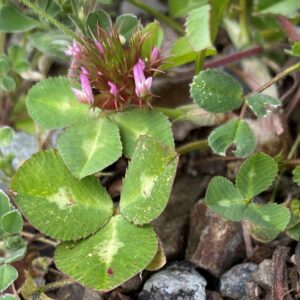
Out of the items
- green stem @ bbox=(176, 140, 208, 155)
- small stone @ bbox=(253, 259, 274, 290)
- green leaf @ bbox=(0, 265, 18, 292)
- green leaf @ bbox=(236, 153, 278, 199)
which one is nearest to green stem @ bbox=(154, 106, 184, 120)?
green stem @ bbox=(176, 140, 208, 155)

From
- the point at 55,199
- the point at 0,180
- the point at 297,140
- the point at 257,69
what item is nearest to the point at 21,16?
the point at 0,180

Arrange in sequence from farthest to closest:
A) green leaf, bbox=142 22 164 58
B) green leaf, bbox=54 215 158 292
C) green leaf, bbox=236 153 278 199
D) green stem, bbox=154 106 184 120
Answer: green stem, bbox=154 106 184 120 → green leaf, bbox=142 22 164 58 → green leaf, bbox=236 153 278 199 → green leaf, bbox=54 215 158 292

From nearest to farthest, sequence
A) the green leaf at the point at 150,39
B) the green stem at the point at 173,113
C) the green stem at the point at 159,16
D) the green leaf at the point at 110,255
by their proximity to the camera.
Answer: the green leaf at the point at 110,255 → the green leaf at the point at 150,39 → the green stem at the point at 173,113 → the green stem at the point at 159,16

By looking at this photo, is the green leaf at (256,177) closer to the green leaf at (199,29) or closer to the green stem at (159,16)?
the green leaf at (199,29)

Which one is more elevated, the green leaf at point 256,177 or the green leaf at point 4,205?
the green leaf at point 256,177

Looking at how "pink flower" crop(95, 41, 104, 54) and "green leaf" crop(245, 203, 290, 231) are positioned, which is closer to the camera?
"green leaf" crop(245, 203, 290, 231)

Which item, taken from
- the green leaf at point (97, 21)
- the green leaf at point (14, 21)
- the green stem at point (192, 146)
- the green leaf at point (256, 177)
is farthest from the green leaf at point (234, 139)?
the green leaf at point (14, 21)

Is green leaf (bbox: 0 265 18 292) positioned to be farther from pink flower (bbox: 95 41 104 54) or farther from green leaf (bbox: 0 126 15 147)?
pink flower (bbox: 95 41 104 54)
